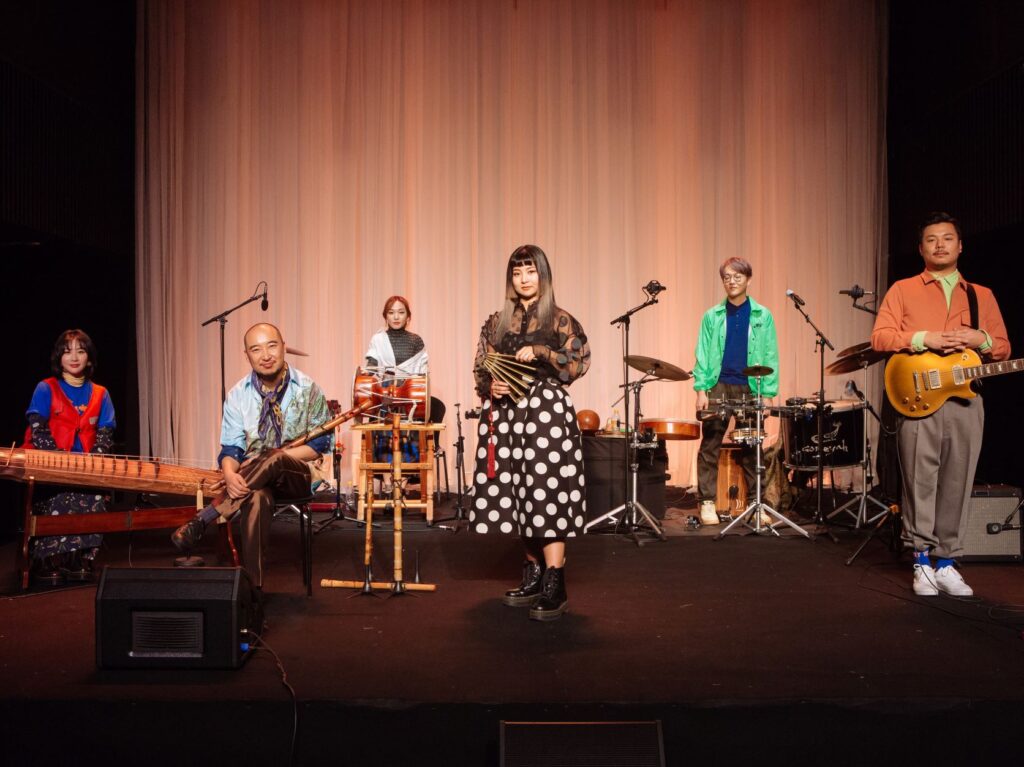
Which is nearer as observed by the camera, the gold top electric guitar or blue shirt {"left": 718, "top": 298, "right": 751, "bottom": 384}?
the gold top electric guitar

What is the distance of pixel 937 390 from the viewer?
4.00 meters

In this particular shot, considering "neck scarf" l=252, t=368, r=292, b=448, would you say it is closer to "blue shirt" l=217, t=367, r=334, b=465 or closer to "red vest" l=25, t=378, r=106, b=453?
"blue shirt" l=217, t=367, r=334, b=465

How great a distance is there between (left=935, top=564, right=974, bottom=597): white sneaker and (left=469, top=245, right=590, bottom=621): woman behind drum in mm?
1768

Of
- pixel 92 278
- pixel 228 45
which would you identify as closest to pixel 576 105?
pixel 228 45

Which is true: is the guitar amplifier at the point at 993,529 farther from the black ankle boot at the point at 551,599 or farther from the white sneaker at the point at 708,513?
the black ankle boot at the point at 551,599

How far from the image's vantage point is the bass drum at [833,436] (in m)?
6.09

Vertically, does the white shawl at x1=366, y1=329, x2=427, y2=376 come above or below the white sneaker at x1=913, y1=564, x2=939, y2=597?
above

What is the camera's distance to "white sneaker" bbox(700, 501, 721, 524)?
636 centimetres

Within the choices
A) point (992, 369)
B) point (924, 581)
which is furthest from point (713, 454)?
point (992, 369)

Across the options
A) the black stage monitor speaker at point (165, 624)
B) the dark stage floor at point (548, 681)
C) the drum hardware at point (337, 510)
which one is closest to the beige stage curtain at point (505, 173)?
the drum hardware at point (337, 510)

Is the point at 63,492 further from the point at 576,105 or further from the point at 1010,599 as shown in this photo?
the point at 576,105

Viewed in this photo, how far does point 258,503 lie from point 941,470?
3081mm

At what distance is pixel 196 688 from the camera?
287 cm

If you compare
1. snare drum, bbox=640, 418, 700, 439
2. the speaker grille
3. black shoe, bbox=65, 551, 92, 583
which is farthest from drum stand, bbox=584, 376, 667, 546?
the speaker grille
